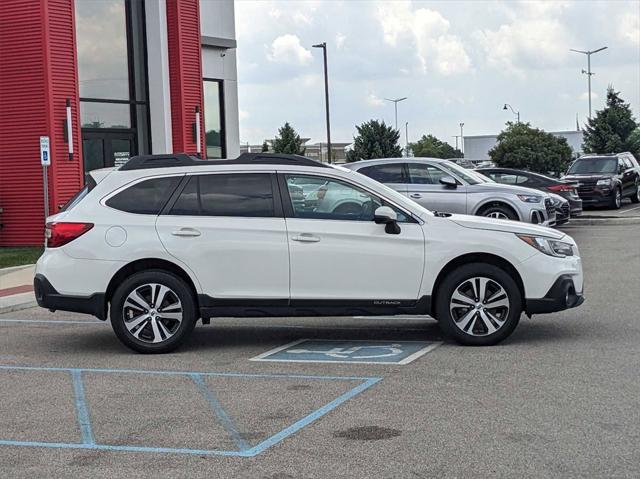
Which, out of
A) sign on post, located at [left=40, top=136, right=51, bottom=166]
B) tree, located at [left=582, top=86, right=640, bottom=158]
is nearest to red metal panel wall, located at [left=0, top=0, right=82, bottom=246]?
sign on post, located at [left=40, top=136, right=51, bottom=166]

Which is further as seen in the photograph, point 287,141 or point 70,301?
point 287,141

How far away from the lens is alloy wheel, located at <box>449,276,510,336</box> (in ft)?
29.7

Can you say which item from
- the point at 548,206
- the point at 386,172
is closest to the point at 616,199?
the point at 548,206

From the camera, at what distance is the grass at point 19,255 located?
1786cm

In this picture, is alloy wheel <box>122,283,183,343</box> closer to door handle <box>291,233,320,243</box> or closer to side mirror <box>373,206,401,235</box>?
door handle <box>291,233,320,243</box>

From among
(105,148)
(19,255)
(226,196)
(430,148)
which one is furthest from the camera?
(430,148)

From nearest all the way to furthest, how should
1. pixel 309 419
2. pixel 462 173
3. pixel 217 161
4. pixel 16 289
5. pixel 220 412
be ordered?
pixel 309 419 → pixel 220 412 → pixel 217 161 → pixel 16 289 → pixel 462 173

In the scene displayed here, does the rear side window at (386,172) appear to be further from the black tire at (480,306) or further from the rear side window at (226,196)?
the black tire at (480,306)

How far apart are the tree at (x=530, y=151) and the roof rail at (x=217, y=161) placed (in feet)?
147

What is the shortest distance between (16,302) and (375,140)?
48100mm

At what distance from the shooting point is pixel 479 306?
29.7ft

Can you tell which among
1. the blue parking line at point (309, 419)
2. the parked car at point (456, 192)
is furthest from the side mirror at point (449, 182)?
the blue parking line at point (309, 419)

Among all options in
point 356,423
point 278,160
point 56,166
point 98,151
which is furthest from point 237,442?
point 98,151

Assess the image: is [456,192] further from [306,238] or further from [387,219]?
[306,238]
